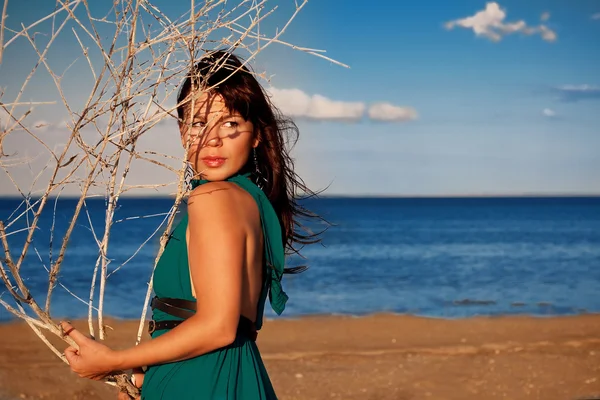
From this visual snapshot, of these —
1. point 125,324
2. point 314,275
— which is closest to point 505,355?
point 125,324

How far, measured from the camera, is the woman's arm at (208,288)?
1.75 m

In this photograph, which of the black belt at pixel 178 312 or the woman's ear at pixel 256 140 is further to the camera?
the woman's ear at pixel 256 140

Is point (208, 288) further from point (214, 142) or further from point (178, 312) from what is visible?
point (214, 142)

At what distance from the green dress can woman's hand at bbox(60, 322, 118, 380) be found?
5.6 inches

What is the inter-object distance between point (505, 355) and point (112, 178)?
827 cm

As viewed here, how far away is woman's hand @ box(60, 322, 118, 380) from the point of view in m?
1.82

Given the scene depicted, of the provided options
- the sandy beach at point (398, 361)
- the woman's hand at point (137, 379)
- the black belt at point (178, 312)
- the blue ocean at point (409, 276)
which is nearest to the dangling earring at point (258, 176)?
the black belt at point (178, 312)

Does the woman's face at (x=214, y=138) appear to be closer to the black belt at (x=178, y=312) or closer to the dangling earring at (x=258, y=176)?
the dangling earring at (x=258, y=176)

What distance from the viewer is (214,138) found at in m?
2.02

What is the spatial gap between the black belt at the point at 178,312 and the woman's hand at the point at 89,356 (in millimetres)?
152

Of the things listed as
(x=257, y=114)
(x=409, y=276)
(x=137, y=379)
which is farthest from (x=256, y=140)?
(x=409, y=276)

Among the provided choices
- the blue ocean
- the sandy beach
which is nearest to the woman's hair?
the blue ocean

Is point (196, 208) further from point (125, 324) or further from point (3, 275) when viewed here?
point (125, 324)

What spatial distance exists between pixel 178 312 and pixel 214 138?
445 millimetres
